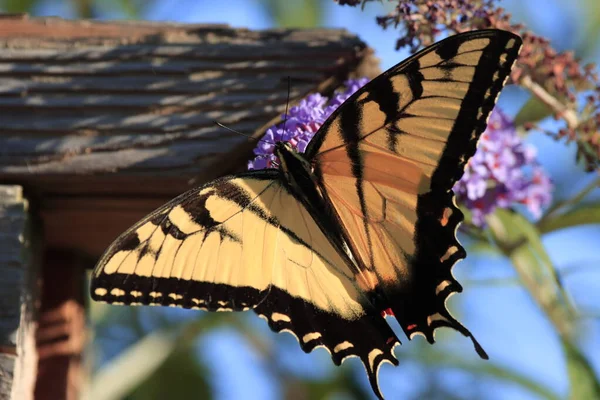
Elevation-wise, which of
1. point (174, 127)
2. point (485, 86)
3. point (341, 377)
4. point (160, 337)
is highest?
point (485, 86)

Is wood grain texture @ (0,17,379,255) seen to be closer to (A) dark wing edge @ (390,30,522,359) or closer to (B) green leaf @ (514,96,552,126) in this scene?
(A) dark wing edge @ (390,30,522,359)

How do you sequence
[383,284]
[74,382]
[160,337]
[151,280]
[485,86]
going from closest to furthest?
1. [485,86]
2. [151,280]
3. [383,284]
4. [74,382]
5. [160,337]

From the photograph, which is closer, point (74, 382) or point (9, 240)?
point (9, 240)

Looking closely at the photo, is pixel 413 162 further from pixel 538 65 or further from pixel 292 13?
pixel 292 13

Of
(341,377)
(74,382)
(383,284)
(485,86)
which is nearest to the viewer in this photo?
(485,86)

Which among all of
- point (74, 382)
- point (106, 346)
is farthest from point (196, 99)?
point (106, 346)

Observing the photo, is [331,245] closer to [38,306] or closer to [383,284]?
[383,284]

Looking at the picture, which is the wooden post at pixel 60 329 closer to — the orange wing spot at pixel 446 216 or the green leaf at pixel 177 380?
the orange wing spot at pixel 446 216

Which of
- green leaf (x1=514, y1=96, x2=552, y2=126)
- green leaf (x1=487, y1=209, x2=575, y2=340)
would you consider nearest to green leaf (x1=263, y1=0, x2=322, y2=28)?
green leaf (x1=514, y1=96, x2=552, y2=126)
